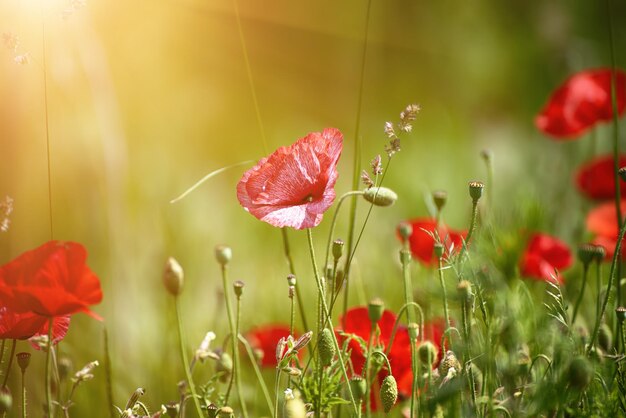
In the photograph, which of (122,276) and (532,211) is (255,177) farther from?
(122,276)

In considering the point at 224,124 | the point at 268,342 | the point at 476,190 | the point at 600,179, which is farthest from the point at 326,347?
the point at 224,124

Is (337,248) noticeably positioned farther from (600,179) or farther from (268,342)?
(600,179)

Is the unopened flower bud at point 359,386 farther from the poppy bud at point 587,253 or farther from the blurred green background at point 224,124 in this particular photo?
the blurred green background at point 224,124

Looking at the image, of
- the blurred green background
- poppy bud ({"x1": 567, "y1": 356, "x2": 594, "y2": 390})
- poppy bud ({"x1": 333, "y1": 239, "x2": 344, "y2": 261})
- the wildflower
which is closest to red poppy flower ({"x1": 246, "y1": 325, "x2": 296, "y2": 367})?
the wildflower

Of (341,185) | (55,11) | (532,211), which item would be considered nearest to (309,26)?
(341,185)

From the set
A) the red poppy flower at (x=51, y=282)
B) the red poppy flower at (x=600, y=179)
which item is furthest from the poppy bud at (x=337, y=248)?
the red poppy flower at (x=600, y=179)

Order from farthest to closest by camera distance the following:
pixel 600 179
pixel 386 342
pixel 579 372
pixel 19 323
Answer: pixel 600 179
pixel 386 342
pixel 19 323
pixel 579 372
